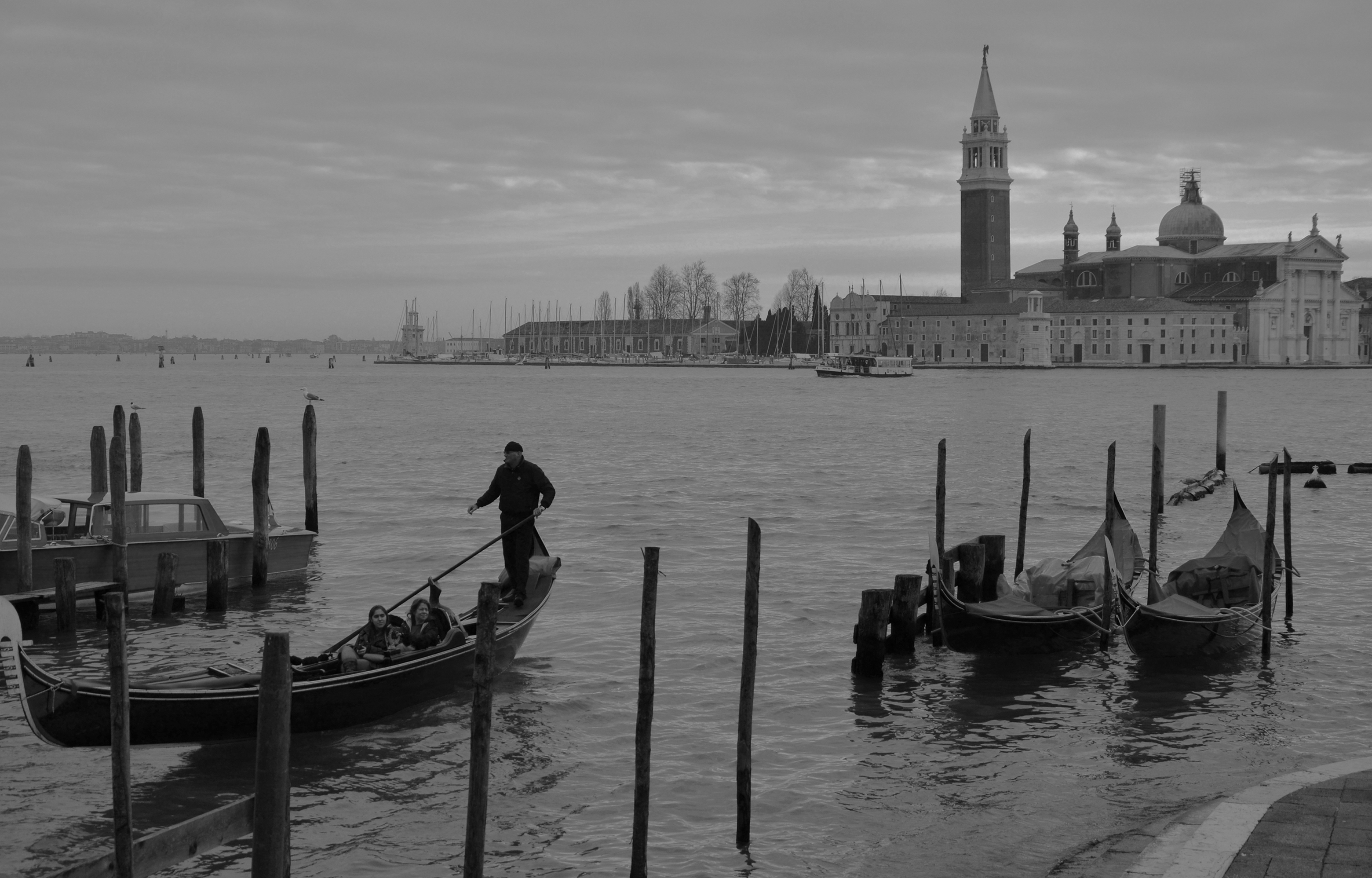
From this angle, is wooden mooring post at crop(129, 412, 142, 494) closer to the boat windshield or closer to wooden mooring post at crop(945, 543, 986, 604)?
the boat windshield

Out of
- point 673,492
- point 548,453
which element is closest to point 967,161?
point 548,453

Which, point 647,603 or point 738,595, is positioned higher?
point 647,603

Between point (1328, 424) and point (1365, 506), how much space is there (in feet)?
107

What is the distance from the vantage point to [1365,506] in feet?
89.7

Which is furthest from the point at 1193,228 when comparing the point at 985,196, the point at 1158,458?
the point at 1158,458

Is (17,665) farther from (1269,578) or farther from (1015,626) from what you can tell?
(1269,578)

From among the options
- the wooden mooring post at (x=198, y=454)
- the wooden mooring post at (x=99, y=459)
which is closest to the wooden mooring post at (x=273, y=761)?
the wooden mooring post at (x=99, y=459)

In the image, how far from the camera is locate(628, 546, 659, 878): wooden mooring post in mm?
8109

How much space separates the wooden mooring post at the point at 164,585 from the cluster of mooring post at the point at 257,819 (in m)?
8.81

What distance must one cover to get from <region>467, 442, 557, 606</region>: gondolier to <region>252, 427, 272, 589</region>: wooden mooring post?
5190mm

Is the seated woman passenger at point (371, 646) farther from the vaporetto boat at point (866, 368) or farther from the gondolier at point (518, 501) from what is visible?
the vaporetto boat at point (866, 368)

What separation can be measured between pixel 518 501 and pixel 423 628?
1.77m

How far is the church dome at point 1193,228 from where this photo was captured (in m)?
139

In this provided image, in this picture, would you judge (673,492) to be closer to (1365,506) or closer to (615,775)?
(1365,506)
